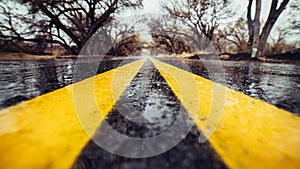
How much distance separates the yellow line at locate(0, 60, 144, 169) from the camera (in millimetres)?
569

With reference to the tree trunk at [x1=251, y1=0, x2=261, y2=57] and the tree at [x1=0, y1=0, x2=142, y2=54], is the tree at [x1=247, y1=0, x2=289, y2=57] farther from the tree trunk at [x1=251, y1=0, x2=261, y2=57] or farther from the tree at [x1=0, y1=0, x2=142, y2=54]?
the tree at [x1=0, y1=0, x2=142, y2=54]

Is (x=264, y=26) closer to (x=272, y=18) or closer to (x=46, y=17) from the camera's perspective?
(x=272, y=18)

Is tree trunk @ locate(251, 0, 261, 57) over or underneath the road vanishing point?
over

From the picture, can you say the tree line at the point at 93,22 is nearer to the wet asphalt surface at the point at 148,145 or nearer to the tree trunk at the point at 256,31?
the tree trunk at the point at 256,31

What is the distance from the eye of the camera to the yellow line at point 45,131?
1.87ft

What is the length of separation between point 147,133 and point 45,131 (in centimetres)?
44

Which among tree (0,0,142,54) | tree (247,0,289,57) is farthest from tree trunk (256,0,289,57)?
tree (0,0,142,54)

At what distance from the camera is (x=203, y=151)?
0.63m

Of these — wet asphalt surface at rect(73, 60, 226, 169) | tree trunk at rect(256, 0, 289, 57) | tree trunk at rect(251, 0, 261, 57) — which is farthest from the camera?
tree trunk at rect(251, 0, 261, 57)

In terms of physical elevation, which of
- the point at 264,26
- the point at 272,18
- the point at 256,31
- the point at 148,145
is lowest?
the point at 148,145

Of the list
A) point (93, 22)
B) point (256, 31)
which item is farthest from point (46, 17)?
point (256, 31)

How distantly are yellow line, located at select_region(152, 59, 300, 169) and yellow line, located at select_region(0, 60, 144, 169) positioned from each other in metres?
0.52

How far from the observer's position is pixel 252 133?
776 mm

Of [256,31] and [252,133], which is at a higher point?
[256,31]
